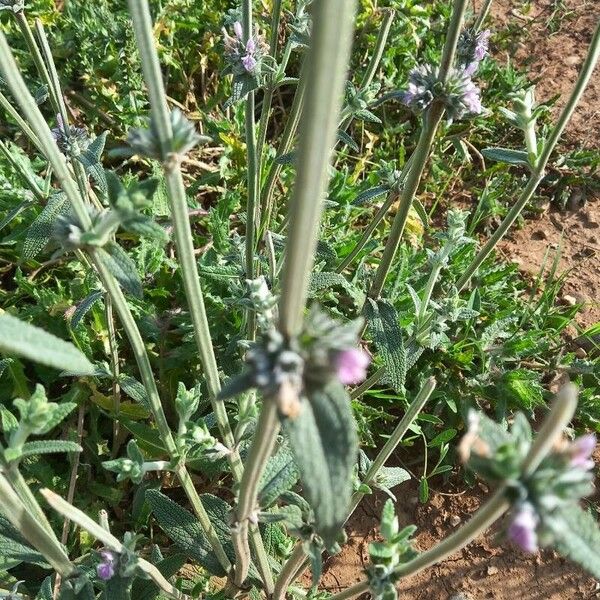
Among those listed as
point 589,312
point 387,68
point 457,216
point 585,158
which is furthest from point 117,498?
point 585,158

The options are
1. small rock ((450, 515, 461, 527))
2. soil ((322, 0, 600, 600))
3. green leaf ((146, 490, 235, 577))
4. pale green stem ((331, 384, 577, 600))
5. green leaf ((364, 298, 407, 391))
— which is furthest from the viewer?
small rock ((450, 515, 461, 527))

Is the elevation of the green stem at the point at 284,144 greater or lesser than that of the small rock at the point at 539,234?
greater

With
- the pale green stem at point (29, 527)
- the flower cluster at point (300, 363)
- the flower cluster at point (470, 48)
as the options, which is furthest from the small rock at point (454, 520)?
the flower cluster at point (300, 363)

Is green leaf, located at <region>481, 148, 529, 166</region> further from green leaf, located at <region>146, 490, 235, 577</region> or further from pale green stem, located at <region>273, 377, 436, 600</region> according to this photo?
green leaf, located at <region>146, 490, 235, 577</region>

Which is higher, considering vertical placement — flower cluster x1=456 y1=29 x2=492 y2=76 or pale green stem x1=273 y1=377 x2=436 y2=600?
flower cluster x1=456 y1=29 x2=492 y2=76

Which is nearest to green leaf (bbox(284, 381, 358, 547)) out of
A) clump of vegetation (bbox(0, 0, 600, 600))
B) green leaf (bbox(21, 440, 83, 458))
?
clump of vegetation (bbox(0, 0, 600, 600))

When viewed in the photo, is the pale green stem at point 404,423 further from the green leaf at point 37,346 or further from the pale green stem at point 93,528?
the green leaf at point 37,346

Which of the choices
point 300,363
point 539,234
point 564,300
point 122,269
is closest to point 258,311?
point 122,269

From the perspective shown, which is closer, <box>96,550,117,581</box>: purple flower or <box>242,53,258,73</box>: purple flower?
<box>96,550,117,581</box>: purple flower

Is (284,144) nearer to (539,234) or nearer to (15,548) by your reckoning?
(15,548)
